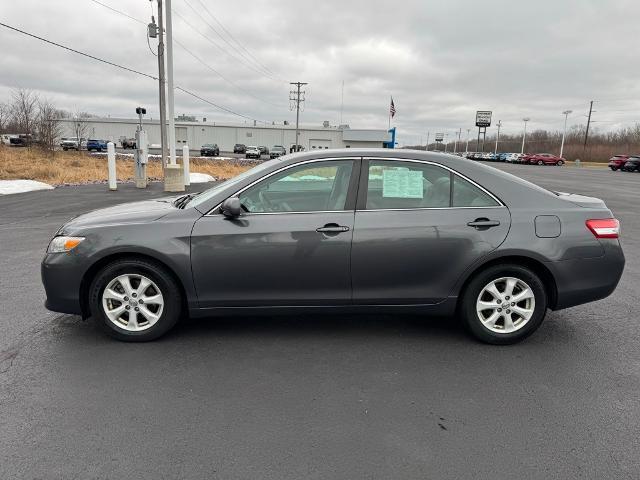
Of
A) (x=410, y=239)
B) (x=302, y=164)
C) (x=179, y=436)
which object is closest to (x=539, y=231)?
(x=410, y=239)

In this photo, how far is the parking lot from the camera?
2.45m

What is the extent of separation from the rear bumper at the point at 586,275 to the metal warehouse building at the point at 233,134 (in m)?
80.4

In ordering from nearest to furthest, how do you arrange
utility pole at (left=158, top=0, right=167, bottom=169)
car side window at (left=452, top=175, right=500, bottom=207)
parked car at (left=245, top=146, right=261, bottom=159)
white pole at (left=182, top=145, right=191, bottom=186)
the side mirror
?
1. the side mirror
2. car side window at (left=452, top=175, right=500, bottom=207)
3. utility pole at (left=158, top=0, right=167, bottom=169)
4. white pole at (left=182, top=145, right=191, bottom=186)
5. parked car at (left=245, top=146, right=261, bottom=159)

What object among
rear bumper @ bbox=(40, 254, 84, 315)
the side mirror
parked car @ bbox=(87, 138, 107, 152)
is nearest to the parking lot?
rear bumper @ bbox=(40, 254, 84, 315)

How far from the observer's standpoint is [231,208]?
3.66 metres

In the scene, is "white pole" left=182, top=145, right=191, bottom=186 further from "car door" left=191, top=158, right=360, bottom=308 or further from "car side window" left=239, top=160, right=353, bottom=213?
"car door" left=191, top=158, right=360, bottom=308

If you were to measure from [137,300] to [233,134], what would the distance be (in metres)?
87.4

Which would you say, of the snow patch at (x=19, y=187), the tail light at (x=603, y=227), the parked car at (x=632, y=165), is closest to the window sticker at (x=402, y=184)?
the tail light at (x=603, y=227)

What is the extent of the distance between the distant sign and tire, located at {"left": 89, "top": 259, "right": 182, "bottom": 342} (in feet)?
344

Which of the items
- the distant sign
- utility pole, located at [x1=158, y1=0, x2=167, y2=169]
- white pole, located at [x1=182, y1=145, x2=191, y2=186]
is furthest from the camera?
the distant sign

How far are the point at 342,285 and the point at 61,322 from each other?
269 centimetres

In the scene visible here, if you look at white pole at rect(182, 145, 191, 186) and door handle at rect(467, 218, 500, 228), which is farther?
white pole at rect(182, 145, 191, 186)

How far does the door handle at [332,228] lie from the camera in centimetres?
371

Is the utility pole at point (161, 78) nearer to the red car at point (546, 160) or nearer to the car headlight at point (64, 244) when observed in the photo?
the car headlight at point (64, 244)
